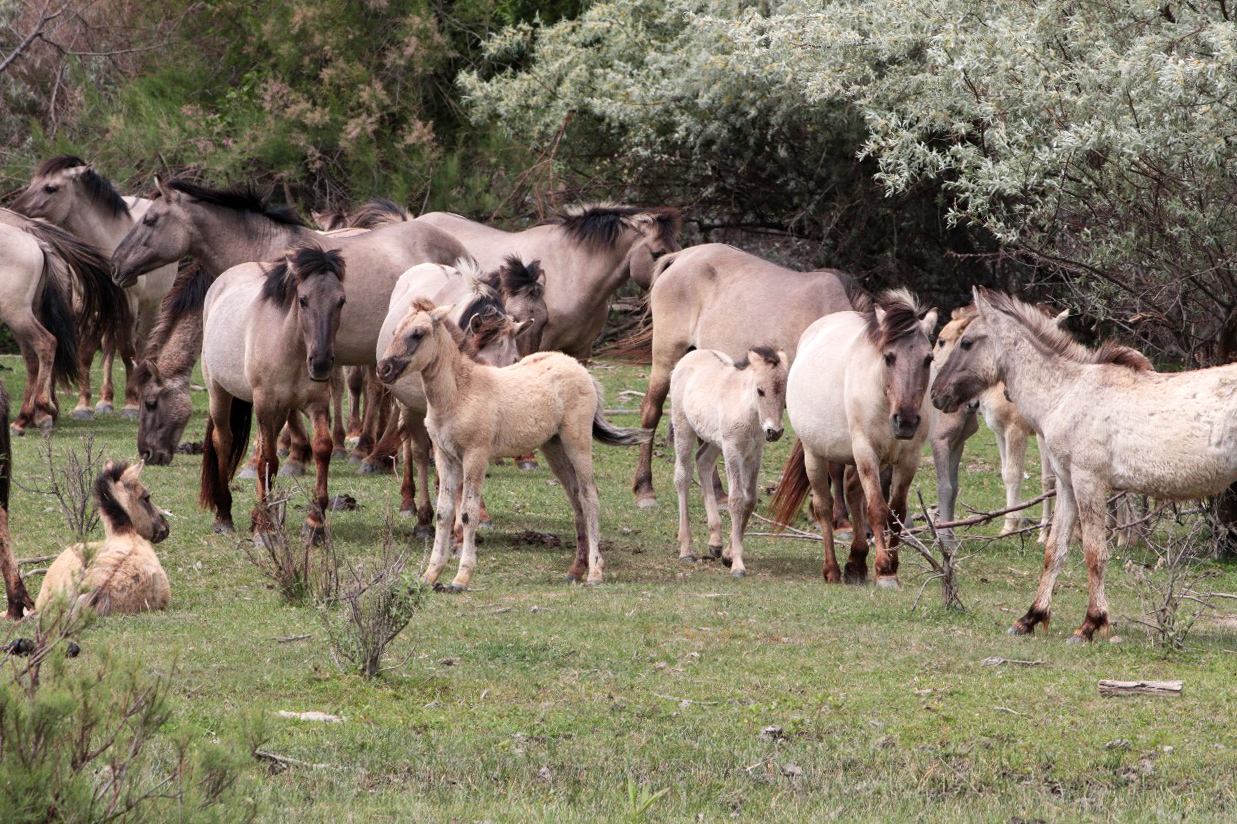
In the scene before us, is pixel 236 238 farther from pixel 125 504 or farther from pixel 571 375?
pixel 125 504

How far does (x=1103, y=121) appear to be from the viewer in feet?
34.3

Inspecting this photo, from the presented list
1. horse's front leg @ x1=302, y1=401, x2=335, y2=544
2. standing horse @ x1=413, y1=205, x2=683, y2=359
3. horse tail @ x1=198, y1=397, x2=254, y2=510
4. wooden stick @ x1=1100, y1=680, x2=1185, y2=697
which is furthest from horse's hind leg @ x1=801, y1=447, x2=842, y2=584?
standing horse @ x1=413, y1=205, x2=683, y2=359

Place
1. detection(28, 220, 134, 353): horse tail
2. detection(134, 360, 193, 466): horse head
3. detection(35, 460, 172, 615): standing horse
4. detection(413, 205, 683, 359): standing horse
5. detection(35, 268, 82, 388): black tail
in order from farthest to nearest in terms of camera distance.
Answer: detection(28, 220, 134, 353): horse tail < detection(35, 268, 82, 388): black tail < detection(413, 205, 683, 359): standing horse < detection(134, 360, 193, 466): horse head < detection(35, 460, 172, 615): standing horse

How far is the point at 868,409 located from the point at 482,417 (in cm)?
273

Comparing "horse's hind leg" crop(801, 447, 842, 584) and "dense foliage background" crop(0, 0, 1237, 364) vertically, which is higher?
"dense foliage background" crop(0, 0, 1237, 364)

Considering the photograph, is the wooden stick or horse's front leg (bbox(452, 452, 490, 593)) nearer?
the wooden stick

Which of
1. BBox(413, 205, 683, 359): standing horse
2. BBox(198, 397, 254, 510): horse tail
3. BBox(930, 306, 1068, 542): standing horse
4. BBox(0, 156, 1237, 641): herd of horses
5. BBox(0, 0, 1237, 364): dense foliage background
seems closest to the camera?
BBox(0, 156, 1237, 641): herd of horses

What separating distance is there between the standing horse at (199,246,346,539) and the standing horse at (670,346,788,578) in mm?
2752

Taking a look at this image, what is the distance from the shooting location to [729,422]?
1070 centimetres

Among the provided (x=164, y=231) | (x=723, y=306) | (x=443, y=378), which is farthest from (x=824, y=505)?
(x=164, y=231)

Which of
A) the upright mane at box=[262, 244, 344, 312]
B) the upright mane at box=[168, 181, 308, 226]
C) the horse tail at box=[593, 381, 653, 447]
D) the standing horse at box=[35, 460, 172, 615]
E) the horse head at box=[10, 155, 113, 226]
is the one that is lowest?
the standing horse at box=[35, 460, 172, 615]

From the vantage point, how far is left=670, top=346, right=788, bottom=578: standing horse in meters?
10.4

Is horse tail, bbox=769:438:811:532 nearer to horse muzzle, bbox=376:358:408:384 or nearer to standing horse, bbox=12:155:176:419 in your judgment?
horse muzzle, bbox=376:358:408:384

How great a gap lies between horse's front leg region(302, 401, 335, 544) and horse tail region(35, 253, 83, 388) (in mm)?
6237
